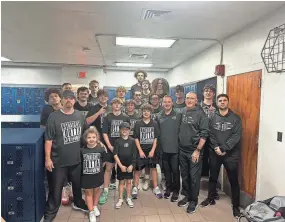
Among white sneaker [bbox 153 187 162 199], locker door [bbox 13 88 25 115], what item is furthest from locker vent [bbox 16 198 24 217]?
locker door [bbox 13 88 25 115]

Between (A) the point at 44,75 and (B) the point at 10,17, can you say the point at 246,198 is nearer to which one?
(B) the point at 10,17

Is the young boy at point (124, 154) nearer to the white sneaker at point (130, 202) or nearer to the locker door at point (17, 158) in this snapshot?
the white sneaker at point (130, 202)

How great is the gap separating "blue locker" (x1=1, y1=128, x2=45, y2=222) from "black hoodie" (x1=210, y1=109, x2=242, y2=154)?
1885 millimetres

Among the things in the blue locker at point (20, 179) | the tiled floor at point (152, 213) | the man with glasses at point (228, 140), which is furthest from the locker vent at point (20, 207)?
the man with glasses at point (228, 140)

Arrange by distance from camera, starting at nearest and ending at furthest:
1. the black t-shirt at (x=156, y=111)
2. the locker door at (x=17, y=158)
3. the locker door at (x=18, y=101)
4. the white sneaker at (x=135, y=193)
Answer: the locker door at (x=17, y=158)
the white sneaker at (x=135, y=193)
the black t-shirt at (x=156, y=111)
the locker door at (x=18, y=101)

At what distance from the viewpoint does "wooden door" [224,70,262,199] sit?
2662 millimetres

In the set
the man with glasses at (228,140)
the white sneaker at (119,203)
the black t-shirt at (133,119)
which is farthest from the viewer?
the black t-shirt at (133,119)

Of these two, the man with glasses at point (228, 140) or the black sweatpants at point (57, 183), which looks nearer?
the black sweatpants at point (57, 183)

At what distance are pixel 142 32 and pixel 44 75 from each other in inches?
199

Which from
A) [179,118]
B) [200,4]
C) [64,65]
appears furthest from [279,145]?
[64,65]

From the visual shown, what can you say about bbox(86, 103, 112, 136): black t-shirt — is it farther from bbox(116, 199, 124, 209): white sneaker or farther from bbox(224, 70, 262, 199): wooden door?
bbox(224, 70, 262, 199): wooden door

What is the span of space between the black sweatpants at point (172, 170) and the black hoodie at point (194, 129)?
0.78 feet

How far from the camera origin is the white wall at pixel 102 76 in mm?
6805

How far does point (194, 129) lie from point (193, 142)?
0.49 ft
